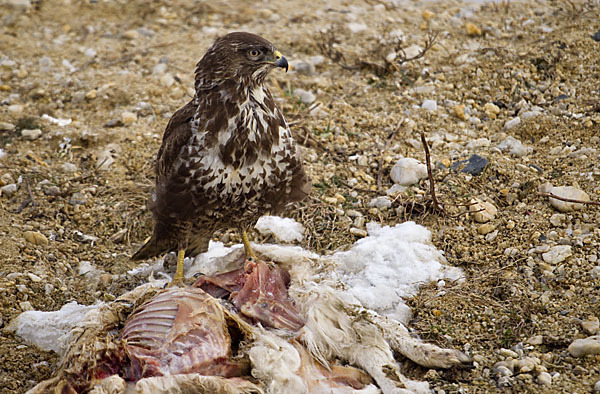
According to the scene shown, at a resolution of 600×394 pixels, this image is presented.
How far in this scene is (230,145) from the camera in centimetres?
360

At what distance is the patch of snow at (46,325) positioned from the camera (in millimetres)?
3590

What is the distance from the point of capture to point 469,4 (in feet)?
23.3

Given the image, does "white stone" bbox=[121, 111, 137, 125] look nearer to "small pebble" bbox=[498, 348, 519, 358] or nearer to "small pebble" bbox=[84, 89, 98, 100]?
"small pebble" bbox=[84, 89, 98, 100]

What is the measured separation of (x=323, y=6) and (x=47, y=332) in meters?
4.96

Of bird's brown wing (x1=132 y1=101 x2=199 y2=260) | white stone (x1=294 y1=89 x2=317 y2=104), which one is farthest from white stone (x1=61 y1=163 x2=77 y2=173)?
white stone (x1=294 y1=89 x2=317 y2=104)

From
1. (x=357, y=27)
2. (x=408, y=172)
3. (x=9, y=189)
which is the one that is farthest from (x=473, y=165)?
(x=9, y=189)

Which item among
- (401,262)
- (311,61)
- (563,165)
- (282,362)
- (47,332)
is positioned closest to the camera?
(282,362)

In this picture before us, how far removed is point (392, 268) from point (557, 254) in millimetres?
921

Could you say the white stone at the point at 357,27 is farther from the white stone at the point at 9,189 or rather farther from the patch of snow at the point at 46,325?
the patch of snow at the point at 46,325

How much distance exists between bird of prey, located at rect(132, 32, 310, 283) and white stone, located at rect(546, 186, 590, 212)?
1.63 m

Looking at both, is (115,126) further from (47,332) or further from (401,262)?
(401,262)

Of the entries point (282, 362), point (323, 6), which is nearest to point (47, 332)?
point (282, 362)

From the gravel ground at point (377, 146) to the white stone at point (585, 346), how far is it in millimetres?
16

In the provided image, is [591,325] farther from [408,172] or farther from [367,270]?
[408,172]
